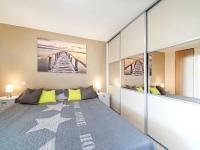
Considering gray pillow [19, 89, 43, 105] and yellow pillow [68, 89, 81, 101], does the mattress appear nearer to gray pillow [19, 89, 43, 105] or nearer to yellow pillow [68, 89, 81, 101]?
gray pillow [19, 89, 43, 105]

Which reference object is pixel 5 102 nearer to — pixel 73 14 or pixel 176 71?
pixel 73 14

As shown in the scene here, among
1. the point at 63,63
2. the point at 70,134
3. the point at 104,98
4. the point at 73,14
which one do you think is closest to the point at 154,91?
the point at 70,134

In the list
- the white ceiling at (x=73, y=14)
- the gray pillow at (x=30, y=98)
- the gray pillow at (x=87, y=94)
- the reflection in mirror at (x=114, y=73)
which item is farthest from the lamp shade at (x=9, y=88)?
the reflection in mirror at (x=114, y=73)

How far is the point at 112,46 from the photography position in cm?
348

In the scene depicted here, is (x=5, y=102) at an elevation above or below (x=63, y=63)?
below

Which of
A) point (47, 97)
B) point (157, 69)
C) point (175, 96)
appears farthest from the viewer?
point (47, 97)

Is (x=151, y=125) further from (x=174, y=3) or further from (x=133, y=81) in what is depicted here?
(x=174, y=3)

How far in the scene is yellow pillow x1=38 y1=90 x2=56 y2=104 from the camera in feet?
8.33

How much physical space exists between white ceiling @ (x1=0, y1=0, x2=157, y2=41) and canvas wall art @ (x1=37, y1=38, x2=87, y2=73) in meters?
0.40

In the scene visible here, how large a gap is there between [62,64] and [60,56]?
0.23 meters

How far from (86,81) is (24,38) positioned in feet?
6.49

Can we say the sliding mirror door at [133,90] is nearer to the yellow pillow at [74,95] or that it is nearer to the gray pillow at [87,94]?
the gray pillow at [87,94]

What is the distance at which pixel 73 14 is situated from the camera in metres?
2.27

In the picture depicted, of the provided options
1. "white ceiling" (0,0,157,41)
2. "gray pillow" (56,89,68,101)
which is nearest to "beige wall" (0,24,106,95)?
"white ceiling" (0,0,157,41)
